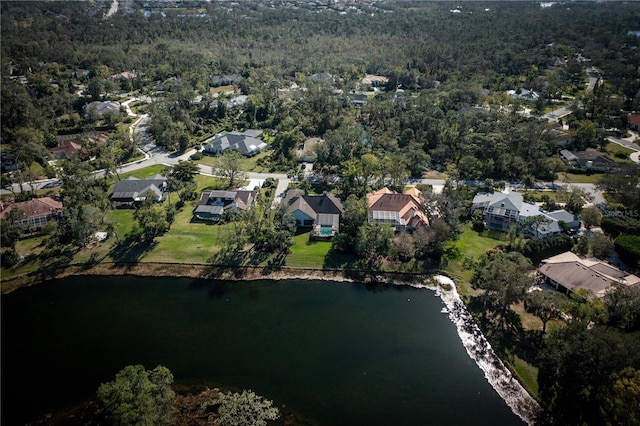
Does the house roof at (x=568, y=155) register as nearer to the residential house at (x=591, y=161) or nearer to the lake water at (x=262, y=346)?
the residential house at (x=591, y=161)

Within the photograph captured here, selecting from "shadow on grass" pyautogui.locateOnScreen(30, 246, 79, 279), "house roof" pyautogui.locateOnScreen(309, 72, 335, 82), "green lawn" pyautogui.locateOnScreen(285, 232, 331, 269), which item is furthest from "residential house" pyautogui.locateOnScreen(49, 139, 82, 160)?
"house roof" pyautogui.locateOnScreen(309, 72, 335, 82)

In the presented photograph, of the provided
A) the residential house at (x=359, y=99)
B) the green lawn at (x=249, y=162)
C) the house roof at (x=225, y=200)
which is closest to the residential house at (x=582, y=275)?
the house roof at (x=225, y=200)

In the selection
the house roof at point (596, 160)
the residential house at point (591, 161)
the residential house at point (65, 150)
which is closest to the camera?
the residential house at point (591, 161)

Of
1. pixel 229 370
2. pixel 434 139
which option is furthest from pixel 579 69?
pixel 229 370

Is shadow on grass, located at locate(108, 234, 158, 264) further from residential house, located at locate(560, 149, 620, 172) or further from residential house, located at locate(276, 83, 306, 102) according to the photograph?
residential house, located at locate(560, 149, 620, 172)

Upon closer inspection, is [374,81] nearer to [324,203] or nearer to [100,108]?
[100,108]

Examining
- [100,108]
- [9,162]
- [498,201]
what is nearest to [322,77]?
[100,108]
